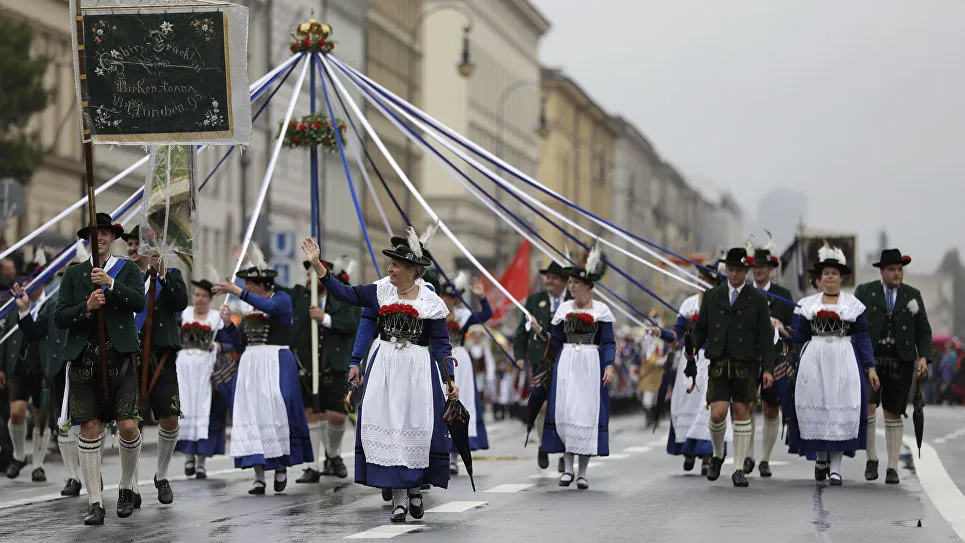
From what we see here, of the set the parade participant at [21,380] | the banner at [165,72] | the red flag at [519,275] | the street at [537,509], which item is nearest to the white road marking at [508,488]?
the street at [537,509]

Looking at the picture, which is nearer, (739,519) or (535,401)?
(739,519)

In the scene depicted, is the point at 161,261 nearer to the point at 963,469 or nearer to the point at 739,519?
the point at 739,519

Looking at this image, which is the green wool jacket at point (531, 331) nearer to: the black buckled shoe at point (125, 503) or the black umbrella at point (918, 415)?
the black umbrella at point (918, 415)

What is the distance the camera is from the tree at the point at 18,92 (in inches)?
1162

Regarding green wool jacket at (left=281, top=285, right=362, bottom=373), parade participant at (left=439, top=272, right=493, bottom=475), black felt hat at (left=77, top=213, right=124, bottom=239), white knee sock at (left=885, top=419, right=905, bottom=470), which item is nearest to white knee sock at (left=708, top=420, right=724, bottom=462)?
white knee sock at (left=885, top=419, right=905, bottom=470)

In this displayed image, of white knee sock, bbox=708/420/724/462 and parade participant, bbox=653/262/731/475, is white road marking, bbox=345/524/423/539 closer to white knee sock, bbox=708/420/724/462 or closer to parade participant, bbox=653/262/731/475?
white knee sock, bbox=708/420/724/462

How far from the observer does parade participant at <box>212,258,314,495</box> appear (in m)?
15.3

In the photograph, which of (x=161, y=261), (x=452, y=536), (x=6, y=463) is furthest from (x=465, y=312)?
(x=452, y=536)

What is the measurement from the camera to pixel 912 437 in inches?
1027

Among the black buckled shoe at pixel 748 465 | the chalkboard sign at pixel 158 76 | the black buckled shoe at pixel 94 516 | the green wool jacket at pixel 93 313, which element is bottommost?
the black buckled shoe at pixel 748 465

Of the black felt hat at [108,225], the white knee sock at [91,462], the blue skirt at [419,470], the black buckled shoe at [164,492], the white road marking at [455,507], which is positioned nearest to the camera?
the white knee sock at [91,462]

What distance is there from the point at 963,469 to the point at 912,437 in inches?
310

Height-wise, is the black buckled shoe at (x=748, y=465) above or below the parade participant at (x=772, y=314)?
below

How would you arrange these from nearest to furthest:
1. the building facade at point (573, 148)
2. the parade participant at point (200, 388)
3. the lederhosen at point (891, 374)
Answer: the lederhosen at point (891, 374) → the parade participant at point (200, 388) → the building facade at point (573, 148)
